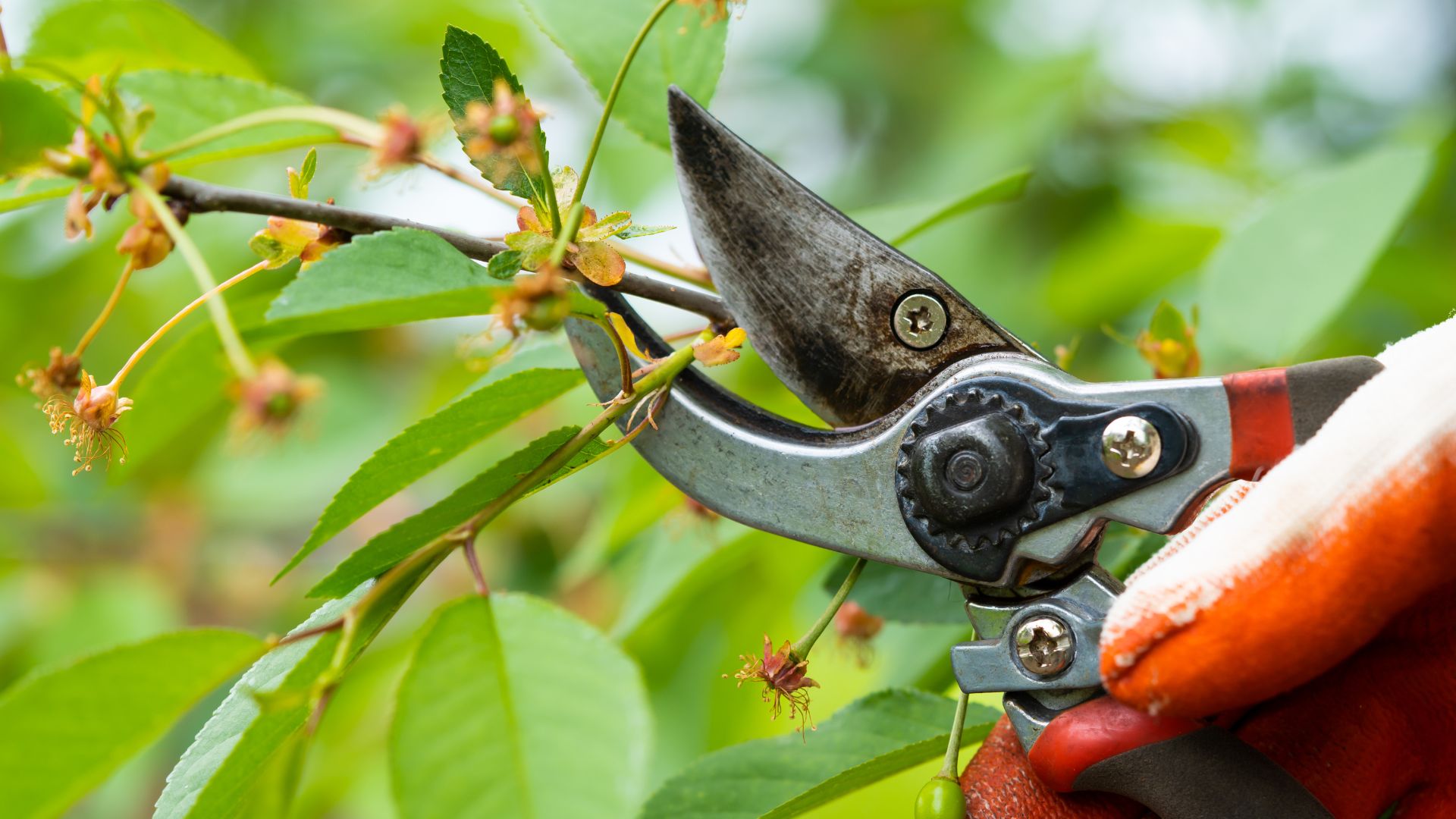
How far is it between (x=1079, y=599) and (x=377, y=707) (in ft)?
4.28

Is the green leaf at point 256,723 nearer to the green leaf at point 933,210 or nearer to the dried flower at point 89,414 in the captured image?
the dried flower at point 89,414

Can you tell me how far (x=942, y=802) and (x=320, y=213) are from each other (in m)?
0.42

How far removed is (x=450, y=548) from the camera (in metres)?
0.54

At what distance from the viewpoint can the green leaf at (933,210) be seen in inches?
33.1

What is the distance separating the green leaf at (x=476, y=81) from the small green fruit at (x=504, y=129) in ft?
0.16

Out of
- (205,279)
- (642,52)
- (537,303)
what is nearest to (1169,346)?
(642,52)

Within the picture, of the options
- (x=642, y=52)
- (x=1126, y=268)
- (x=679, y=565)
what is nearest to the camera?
(x=642, y=52)

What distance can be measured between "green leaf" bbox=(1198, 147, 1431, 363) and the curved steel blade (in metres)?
0.50

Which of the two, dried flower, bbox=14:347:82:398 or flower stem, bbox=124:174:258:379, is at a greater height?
flower stem, bbox=124:174:258:379

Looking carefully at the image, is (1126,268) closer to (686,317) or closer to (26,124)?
(686,317)

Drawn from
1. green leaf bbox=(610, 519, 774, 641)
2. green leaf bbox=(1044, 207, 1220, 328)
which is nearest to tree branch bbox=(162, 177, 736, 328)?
green leaf bbox=(610, 519, 774, 641)

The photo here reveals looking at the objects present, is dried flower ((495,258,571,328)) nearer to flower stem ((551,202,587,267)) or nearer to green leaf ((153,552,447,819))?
flower stem ((551,202,587,267))

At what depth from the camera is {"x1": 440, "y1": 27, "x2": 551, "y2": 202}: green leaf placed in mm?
558

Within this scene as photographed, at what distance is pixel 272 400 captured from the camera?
434 millimetres
